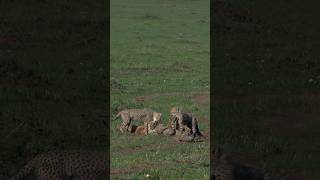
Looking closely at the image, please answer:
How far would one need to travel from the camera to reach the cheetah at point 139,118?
1191 centimetres
